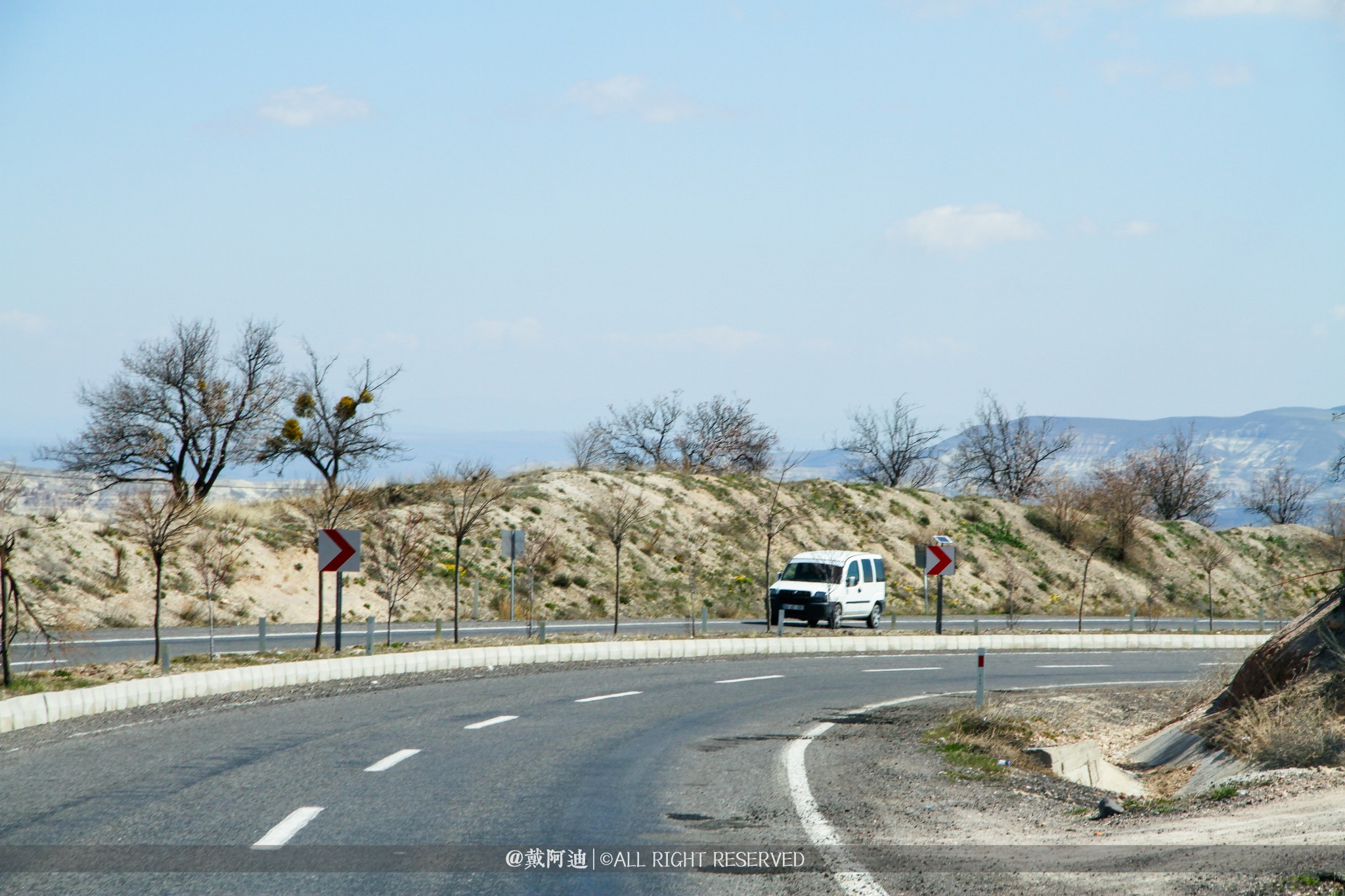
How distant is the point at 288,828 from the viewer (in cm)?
771

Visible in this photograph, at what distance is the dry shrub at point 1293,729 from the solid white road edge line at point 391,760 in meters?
7.72

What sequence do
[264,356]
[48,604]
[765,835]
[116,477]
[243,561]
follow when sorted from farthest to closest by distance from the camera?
[264,356]
[116,477]
[243,561]
[48,604]
[765,835]

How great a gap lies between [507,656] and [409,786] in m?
13.7

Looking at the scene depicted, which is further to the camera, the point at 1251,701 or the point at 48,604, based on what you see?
the point at 48,604

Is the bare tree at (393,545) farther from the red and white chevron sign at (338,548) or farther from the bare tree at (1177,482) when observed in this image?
the bare tree at (1177,482)

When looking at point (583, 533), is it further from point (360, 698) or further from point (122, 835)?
point (122, 835)

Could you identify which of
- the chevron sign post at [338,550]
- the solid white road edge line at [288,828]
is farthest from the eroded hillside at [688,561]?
the solid white road edge line at [288,828]

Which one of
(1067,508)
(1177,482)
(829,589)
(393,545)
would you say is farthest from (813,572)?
(1177,482)

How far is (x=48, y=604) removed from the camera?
32.7 metres

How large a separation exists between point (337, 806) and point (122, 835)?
1494mm

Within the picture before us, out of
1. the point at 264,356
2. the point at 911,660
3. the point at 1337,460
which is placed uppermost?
the point at 264,356

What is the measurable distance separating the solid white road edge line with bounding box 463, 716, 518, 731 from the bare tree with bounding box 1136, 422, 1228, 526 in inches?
2701

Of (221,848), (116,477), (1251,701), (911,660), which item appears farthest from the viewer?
(116,477)

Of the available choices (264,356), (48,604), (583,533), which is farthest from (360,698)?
(264,356)
